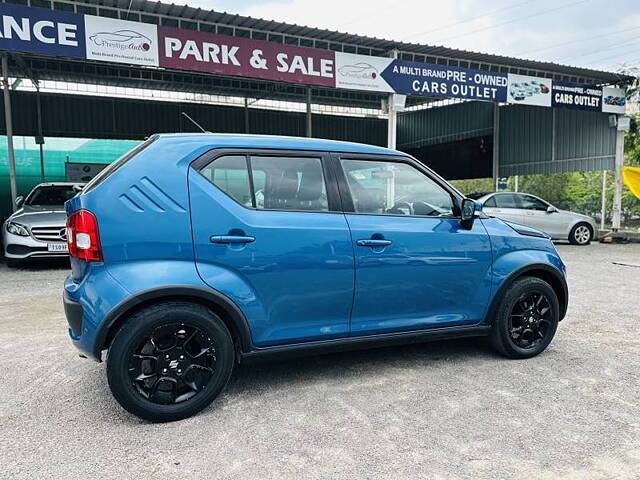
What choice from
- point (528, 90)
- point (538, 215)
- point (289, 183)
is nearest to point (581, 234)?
point (538, 215)

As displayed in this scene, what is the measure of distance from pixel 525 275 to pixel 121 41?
8799 mm

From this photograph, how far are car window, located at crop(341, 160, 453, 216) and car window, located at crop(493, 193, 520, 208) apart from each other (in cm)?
993

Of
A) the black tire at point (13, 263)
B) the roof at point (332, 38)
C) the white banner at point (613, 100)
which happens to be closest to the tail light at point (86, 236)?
the black tire at point (13, 263)

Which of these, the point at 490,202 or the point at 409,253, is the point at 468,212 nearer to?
the point at 409,253

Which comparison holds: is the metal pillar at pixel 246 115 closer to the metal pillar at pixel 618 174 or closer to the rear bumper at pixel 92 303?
the metal pillar at pixel 618 174

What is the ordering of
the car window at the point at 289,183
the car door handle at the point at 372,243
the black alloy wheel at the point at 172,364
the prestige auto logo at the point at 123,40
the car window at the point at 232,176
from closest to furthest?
the black alloy wheel at the point at 172,364 → the car window at the point at 232,176 → the car window at the point at 289,183 → the car door handle at the point at 372,243 → the prestige auto logo at the point at 123,40

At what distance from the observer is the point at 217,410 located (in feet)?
9.93

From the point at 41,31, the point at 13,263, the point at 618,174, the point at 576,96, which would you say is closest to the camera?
the point at 41,31

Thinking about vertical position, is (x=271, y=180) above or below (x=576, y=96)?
below

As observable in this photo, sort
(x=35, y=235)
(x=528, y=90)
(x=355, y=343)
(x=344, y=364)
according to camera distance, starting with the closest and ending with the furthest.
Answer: (x=355, y=343) < (x=344, y=364) < (x=35, y=235) < (x=528, y=90)

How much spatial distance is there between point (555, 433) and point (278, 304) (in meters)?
1.76

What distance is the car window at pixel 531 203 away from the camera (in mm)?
13008

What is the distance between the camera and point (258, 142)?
3.21 meters

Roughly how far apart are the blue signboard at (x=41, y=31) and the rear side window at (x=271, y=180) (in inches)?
308
